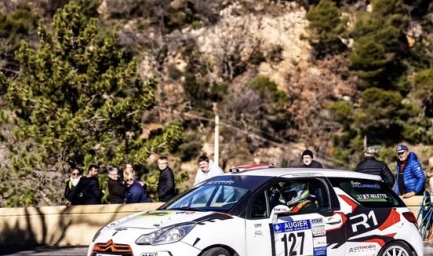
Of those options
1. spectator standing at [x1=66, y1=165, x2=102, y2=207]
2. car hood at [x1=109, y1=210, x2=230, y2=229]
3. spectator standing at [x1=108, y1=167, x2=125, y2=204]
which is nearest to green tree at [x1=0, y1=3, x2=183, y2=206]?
spectator standing at [x1=66, y1=165, x2=102, y2=207]

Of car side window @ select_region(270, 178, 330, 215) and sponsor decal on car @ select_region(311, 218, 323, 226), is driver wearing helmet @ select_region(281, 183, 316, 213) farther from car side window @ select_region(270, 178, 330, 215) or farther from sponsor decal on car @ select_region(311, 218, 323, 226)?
sponsor decal on car @ select_region(311, 218, 323, 226)

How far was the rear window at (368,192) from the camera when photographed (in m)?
9.66

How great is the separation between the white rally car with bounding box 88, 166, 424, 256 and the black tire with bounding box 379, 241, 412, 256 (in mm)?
12

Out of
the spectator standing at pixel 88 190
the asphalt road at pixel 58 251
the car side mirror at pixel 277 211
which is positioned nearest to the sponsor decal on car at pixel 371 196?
the car side mirror at pixel 277 211

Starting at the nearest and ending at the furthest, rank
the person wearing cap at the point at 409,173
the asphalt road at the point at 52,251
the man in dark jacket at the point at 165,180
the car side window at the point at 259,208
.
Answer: the car side window at the point at 259,208, the person wearing cap at the point at 409,173, the asphalt road at the point at 52,251, the man in dark jacket at the point at 165,180

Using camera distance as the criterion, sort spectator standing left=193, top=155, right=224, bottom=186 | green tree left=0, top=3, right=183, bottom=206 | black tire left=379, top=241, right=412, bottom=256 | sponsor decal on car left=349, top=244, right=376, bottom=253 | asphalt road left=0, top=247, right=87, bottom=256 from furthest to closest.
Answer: green tree left=0, top=3, right=183, bottom=206 < spectator standing left=193, top=155, right=224, bottom=186 < asphalt road left=0, top=247, right=87, bottom=256 < black tire left=379, top=241, right=412, bottom=256 < sponsor decal on car left=349, top=244, right=376, bottom=253

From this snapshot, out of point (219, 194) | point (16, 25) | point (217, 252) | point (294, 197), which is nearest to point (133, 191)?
point (219, 194)

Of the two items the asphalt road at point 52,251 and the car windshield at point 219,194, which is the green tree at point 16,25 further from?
the car windshield at point 219,194

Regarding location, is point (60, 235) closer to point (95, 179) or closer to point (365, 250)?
point (95, 179)

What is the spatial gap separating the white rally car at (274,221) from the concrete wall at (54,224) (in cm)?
546

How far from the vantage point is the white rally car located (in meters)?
8.48

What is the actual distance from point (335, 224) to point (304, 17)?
44113 mm

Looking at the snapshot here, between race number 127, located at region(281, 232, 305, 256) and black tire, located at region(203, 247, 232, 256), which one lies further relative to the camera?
race number 127, located at region(281, 232, 305, 256)

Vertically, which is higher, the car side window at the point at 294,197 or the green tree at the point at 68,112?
the green tree at the point at 68,112
